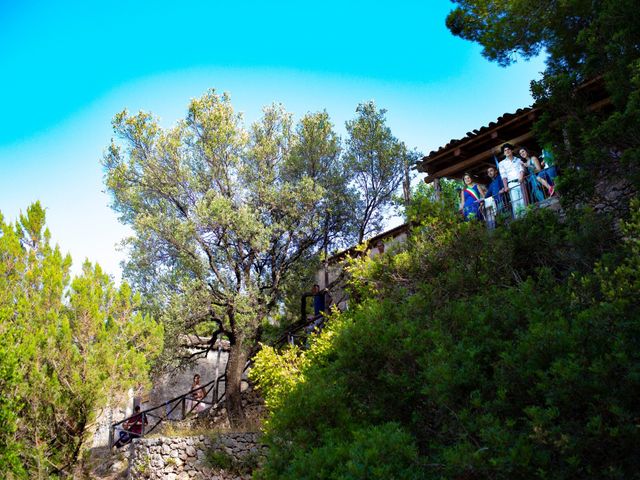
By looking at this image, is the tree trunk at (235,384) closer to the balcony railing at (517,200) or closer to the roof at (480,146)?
the roof at (480,146)

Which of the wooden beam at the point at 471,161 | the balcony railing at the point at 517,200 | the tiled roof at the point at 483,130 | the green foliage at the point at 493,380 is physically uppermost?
the tiled roof at the point at 483,130

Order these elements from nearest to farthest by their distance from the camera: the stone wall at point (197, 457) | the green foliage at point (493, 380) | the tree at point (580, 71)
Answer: the green foliage at point (493, 380) → the tree at point (580, 71) → the stone wall at point (197, 457)

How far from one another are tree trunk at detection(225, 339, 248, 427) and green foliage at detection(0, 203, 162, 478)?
2.46 metres

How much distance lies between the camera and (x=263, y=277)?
1460cm

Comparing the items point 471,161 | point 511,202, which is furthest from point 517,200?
point 471,161

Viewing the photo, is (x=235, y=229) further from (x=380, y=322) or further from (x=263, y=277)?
(x=380, y=322)

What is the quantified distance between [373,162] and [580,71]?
8.41 m

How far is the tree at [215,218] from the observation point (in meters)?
13.3

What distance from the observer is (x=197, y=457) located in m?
11.4

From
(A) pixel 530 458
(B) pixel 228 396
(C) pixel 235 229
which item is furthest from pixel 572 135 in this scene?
(B) pixel 228 396

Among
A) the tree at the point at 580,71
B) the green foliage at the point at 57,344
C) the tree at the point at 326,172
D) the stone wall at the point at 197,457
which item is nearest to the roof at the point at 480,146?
the tree at the point at 580,71

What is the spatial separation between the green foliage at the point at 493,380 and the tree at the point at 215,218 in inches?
278

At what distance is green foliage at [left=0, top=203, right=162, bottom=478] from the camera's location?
10.3 meters

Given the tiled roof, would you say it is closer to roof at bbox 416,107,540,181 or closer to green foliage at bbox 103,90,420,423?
roof at bbox 416,107,540,181
